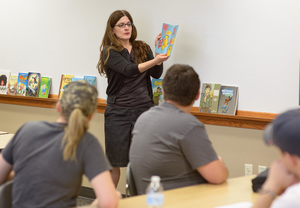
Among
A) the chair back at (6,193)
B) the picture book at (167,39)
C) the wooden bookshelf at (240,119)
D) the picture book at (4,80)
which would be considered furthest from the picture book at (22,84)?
the chair back at (6,193)

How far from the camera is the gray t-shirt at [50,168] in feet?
6.31

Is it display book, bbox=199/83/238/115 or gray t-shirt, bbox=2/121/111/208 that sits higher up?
display book, bbox=199/83/238/115

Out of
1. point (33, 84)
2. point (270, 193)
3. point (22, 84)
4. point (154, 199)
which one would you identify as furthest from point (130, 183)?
point (22, 84)

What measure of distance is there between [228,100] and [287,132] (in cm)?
227

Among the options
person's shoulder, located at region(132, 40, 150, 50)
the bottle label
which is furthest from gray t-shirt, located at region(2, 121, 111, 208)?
person's shoulder, located at region(132, 40, 150, 50)

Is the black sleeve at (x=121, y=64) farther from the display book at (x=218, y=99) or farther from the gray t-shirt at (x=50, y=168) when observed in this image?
the gray t-shirt at (x=50, y=168)

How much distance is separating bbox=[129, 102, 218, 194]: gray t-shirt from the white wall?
1.44 m

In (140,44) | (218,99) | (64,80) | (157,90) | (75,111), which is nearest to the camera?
(75,111)

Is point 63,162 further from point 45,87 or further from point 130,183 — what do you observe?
point 45,87

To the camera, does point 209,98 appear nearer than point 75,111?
No

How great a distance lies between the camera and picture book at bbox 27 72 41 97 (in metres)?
5.17

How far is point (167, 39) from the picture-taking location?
3.84 m

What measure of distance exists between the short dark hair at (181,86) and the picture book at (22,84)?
3111mm

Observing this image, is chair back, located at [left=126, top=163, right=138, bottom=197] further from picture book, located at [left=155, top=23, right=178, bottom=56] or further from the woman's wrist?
picture book, located at [left=155, top=23, right=178, bottom=56]
